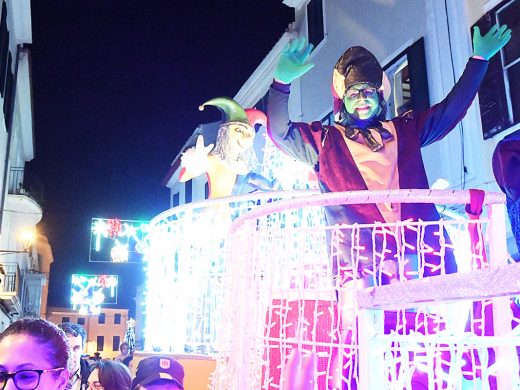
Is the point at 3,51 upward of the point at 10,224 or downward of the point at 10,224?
upward

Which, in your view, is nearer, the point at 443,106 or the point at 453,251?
the point at 453,251

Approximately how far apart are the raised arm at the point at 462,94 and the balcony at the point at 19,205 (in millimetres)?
16347

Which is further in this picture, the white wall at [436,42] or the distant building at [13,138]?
the distant building at [13,138]

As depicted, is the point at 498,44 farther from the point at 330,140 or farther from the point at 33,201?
the point at 33,201

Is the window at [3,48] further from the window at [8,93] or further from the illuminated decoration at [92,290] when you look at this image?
the illuminated decoration at [92,290]

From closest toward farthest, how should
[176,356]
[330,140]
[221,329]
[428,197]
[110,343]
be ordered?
[428,197], [221,329], [330,140], [176,356], [110,343]

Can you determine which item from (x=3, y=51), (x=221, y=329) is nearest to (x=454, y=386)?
(x=221, y=329)

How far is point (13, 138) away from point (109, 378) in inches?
665

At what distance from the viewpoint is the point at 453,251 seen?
3.23 m

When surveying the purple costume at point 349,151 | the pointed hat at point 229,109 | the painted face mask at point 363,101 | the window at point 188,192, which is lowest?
the purple costume at point 349,151

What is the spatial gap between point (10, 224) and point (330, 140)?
60.2ft

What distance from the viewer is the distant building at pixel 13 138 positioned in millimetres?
15742

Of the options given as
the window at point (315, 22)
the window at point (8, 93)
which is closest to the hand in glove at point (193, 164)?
the window at point (315, 22)

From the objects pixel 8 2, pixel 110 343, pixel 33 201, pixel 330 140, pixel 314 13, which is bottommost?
pixel 110 343
